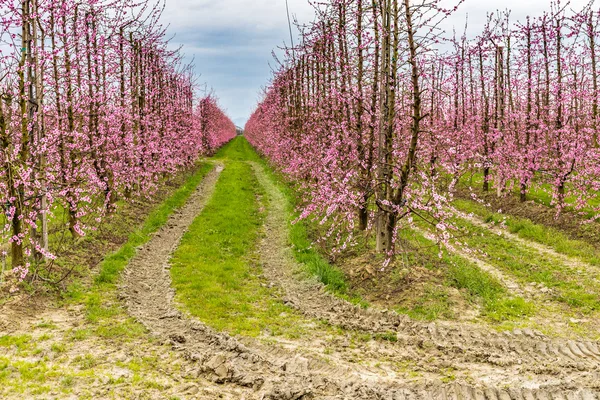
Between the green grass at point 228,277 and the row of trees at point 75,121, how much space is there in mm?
3102

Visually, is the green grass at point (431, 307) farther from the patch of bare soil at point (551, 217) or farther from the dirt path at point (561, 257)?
the patch of bare soil at point (551, 217)

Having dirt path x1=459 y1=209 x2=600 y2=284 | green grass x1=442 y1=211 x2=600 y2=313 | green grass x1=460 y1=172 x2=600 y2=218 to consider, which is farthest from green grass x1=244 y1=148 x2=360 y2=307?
green grass x1=460 y1=172 x2=600 y2=218

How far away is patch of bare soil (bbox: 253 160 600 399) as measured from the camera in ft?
18.6

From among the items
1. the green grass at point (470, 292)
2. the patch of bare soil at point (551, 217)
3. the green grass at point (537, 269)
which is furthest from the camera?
the patch of bare soil at point (551, 217)

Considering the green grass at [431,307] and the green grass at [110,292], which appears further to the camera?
the green grass at [431,307]

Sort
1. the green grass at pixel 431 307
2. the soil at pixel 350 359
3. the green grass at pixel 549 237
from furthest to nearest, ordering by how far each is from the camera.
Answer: the green grass at pixel 549 237 → the green grass at pixel 431 307 → the soil at pixel 350 359

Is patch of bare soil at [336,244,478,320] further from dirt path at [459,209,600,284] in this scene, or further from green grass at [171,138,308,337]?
green grass at [171,138,308,337]

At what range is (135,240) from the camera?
14.6 metres

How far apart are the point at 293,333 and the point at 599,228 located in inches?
478

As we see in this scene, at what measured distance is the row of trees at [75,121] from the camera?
977 cm

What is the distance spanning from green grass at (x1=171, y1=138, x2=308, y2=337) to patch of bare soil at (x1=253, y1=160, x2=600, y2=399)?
0.80 meters

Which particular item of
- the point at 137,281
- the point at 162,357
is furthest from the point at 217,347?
the point at 137,281

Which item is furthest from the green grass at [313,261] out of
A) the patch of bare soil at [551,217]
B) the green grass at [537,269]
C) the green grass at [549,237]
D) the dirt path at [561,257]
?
the patch of bare soil at [551,217]

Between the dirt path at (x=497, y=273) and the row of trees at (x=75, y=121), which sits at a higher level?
the row of trees at (x=75, y=121)
